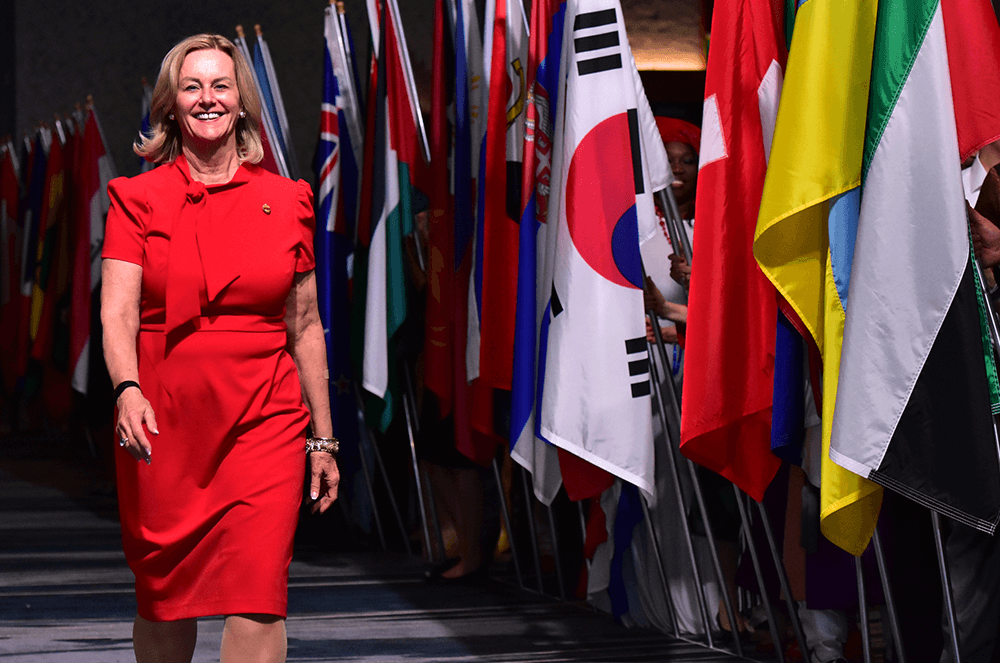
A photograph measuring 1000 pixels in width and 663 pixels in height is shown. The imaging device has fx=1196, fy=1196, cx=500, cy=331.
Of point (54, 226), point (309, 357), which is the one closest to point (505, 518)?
point (309, 357)

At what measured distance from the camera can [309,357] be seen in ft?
7.77

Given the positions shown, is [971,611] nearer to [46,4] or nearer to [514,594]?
[514,594]

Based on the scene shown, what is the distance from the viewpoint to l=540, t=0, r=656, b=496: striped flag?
3070 millimetres

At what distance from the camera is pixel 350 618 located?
3.91 meters

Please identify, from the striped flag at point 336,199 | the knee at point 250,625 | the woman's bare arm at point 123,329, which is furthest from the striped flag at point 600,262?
the striped flag at point 336,199

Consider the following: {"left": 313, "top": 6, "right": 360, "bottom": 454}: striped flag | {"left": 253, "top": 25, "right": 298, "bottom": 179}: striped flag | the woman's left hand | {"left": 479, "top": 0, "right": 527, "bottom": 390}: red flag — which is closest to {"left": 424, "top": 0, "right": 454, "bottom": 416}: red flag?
{"left": 479, "top": 0, "right": 527, "bottom": 390}: red flag

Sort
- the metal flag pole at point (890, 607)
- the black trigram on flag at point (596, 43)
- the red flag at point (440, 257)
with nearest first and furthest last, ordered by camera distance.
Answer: the metal flag pole at point (890, 607) < the black trigram on flag at point (596, 43) < the red flag at point (440, 257)

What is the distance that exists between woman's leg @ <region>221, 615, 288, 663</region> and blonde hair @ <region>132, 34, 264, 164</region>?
0.86m

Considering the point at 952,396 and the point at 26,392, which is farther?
the point at 26,392

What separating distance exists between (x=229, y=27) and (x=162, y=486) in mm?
8323

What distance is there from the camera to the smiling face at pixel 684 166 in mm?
3914

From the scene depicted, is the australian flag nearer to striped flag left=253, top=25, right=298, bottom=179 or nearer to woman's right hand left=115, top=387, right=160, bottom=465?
striped flag left=253, top=25, right=298, bottom=179

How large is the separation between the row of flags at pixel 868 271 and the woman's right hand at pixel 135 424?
1.35m

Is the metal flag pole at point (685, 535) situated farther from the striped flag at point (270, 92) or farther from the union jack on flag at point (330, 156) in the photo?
the striped flag at point (270, 92)
